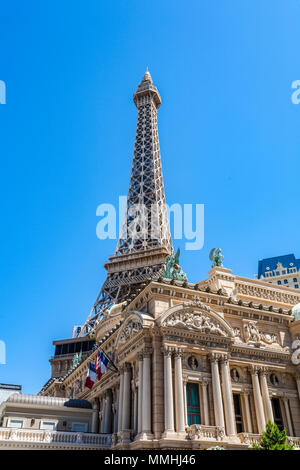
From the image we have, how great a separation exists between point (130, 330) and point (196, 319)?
17.2 ft

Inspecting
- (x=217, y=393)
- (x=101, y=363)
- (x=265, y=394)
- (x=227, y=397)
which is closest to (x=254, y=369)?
(x=265, y=394)

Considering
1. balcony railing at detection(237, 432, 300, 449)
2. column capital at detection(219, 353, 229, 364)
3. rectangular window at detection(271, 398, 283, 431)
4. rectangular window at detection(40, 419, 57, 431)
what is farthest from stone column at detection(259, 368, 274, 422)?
rectangular window at detection(40, 419, 57, 431)

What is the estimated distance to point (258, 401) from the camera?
30484 millimetres

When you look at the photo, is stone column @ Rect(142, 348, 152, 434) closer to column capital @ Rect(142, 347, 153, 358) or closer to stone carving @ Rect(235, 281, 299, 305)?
column capital @ Rect(142, 347, 153, 358)

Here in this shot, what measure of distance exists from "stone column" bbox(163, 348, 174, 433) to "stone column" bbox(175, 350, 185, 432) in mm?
423

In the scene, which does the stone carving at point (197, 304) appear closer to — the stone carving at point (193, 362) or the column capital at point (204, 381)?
the stone carving at point (193, 362)

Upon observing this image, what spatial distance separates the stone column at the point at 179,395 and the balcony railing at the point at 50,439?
A: 764 centimetres

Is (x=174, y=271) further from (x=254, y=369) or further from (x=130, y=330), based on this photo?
(x=254, y=369)

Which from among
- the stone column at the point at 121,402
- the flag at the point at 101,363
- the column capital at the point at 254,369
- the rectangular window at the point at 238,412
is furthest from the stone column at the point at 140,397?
the column capital at the point at 254,369
